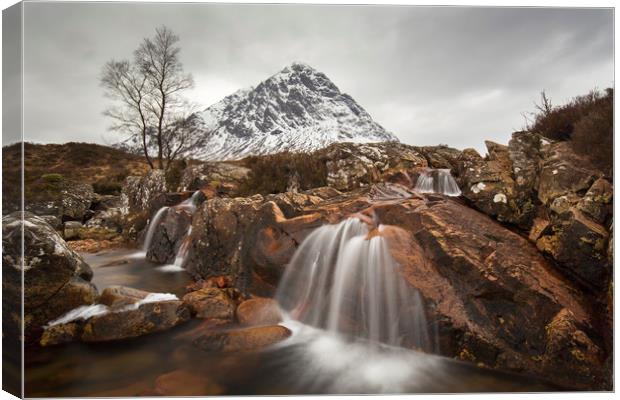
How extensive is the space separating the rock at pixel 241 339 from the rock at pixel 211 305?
43 cm

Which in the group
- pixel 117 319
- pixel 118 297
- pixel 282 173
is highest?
pixel 282 173

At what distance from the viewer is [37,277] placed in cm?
369

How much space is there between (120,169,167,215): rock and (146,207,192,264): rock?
8.03 feet

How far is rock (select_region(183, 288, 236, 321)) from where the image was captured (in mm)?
4336

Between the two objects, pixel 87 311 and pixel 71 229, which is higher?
pixel 71 229

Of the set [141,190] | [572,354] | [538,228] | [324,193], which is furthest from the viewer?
[141,190]

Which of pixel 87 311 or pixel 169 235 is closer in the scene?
pixel 87 311

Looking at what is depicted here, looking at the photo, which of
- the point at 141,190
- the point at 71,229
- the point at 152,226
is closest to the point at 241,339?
the point at 71,229

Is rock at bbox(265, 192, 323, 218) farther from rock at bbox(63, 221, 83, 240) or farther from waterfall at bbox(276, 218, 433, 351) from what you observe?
rock at bbox(63, 221, 83, 240)

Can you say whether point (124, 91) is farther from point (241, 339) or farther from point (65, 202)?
point (241, 339)

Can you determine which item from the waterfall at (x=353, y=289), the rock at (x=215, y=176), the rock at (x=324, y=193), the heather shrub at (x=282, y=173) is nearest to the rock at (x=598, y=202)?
the waterfall at (x=353, y=289)

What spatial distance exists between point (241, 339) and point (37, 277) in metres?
2.58

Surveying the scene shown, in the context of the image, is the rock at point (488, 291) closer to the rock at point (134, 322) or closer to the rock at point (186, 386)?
the rock at point (186, 386)

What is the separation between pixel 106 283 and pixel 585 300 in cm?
652
